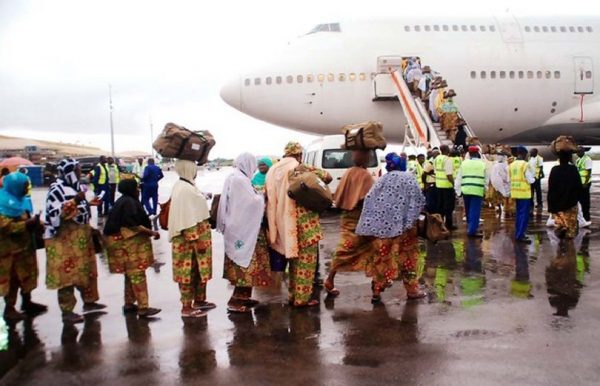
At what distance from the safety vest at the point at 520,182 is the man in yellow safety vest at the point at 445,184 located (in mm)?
1279

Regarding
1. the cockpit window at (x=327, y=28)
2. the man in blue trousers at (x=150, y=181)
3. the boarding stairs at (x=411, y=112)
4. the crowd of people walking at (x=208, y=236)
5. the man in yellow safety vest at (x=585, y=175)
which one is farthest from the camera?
the cockpit window at (x=327, y=28)

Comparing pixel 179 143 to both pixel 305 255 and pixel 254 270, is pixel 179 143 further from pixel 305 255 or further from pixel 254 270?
pixel 305 255

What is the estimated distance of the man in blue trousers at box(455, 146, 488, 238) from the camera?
343 inches

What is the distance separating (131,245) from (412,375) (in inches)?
110

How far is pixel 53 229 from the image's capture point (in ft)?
16.1

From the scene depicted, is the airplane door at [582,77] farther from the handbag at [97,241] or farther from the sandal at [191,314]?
the handbag at [97,241]

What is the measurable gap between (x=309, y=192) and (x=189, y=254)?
123cm

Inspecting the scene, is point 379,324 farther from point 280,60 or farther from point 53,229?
point 280,60

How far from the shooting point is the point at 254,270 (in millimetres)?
5141

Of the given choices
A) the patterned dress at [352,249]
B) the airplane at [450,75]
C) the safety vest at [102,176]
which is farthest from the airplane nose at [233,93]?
the patterned dress at [352,249]

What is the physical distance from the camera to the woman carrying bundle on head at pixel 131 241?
491cm

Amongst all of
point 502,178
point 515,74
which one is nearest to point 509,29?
point 515,74

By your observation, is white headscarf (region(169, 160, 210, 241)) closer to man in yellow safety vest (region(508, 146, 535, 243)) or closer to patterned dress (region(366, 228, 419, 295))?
patterned dress (region(366, 228, 419, 295))

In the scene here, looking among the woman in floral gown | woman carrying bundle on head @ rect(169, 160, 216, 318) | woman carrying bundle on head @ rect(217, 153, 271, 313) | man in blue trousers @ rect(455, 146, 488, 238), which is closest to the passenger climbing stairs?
man in blue trousers @ rect(455, 146, 488, 238)
